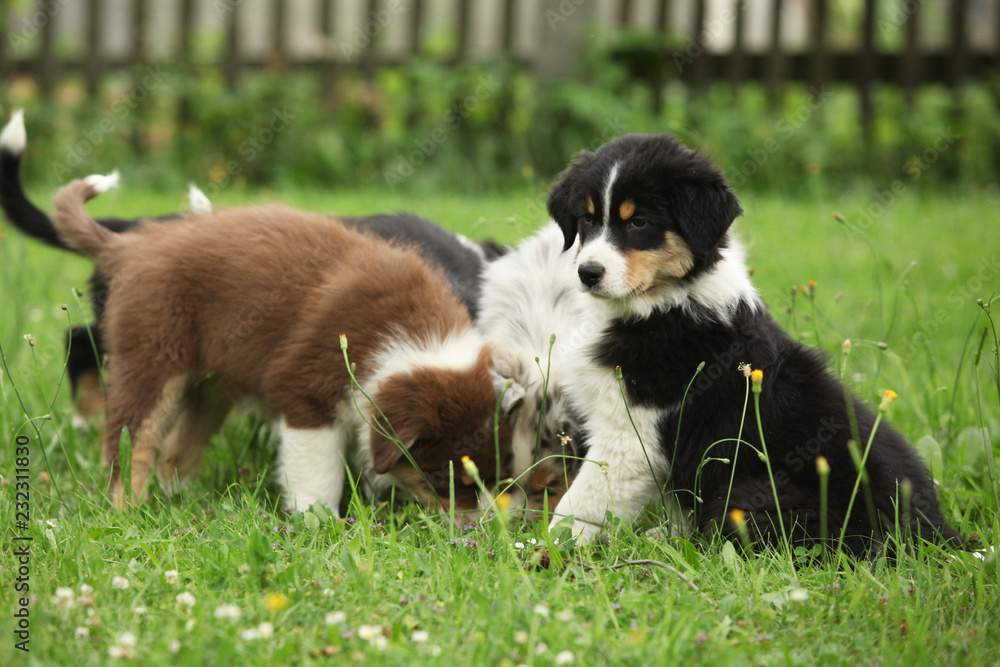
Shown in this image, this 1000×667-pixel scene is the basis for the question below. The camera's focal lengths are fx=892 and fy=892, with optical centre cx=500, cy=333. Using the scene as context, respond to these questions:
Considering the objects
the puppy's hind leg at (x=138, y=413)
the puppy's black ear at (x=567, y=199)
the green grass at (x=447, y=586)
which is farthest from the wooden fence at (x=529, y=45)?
the puppy's hind leg at (x=138, y=413)

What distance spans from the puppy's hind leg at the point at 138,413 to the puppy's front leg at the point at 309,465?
53 centimetres

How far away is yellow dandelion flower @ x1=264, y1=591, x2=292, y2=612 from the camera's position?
2.13 metres

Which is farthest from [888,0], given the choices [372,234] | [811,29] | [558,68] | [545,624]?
[545,624]

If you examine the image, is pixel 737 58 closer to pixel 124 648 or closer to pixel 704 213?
pixel 704 213

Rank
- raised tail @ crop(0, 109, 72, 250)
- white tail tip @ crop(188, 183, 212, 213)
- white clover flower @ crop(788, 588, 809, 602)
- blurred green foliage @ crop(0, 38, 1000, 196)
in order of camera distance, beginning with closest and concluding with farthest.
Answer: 1. white clover flower @ crop(788, 588, 809, 602)
2. raised tail @ crop(0, 109, 72, 250)
3. white tail tip @ crop(188, 183, 212, 213)
4. blurred green foliage @ crop(0, 38, 1000, 196)

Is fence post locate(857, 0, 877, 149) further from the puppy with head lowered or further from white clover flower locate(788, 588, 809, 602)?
white clover flower locate(788, 588, 809, 602)

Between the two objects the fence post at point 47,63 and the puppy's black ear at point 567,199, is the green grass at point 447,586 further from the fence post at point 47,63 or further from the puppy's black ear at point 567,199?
the fence post at point 47,63

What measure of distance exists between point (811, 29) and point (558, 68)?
2.68 metres

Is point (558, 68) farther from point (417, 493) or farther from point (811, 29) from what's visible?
point (417, 493)

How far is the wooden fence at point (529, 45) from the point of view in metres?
9.13

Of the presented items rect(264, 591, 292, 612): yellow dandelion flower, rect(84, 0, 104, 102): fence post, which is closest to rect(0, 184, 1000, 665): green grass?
rect(264, 591, 292, 612): yellow dandelion flower

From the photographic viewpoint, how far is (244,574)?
2477mm

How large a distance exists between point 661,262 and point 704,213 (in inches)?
8.1

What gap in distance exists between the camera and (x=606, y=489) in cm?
297
